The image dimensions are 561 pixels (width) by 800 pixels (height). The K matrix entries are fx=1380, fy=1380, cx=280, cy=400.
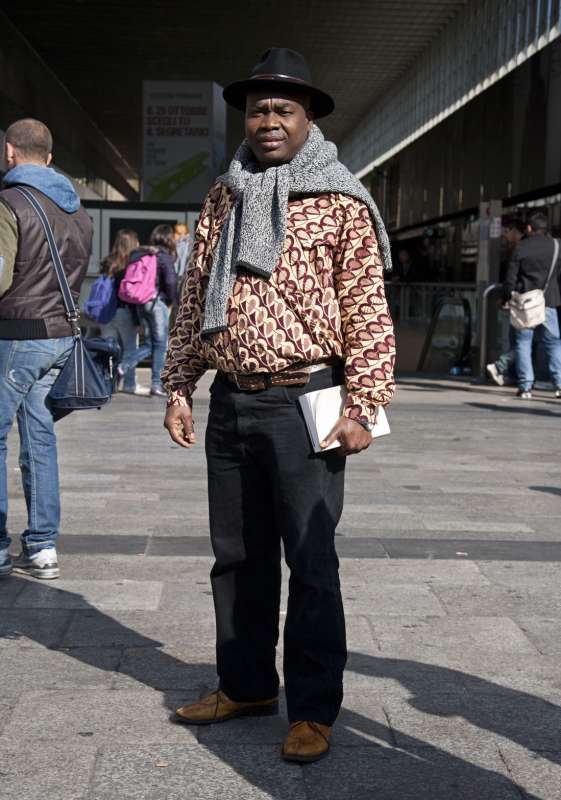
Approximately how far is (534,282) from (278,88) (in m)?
10.8

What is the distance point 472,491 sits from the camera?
A: 7965 millimetres

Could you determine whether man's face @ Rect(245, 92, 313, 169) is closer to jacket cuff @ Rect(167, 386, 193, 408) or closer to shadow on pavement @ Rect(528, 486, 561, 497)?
jacket cuff @ Rect(167, 386, 193, 408)

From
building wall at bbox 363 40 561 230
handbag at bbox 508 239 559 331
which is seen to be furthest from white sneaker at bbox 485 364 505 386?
building wall at bbox 363 40 561 230

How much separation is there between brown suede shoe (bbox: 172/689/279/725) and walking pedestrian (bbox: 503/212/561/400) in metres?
10.6

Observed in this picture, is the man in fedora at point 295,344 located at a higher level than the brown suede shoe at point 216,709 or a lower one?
higher

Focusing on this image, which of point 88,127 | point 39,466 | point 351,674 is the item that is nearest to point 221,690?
point 351,674

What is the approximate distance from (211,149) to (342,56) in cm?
706

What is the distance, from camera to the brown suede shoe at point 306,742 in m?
3.53

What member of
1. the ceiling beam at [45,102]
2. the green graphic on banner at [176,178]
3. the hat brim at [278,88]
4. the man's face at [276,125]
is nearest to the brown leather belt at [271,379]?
the man's face at [276,125]

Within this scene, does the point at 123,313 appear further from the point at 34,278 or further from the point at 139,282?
the point at 34,278

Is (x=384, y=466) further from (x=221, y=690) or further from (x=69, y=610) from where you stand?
(x=221, y=690)

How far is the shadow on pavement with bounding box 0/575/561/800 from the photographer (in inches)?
133

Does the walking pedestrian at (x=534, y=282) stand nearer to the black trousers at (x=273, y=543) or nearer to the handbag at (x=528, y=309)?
the handbag at (x=528, y=309)

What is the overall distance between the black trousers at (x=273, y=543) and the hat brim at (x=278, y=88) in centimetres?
75
